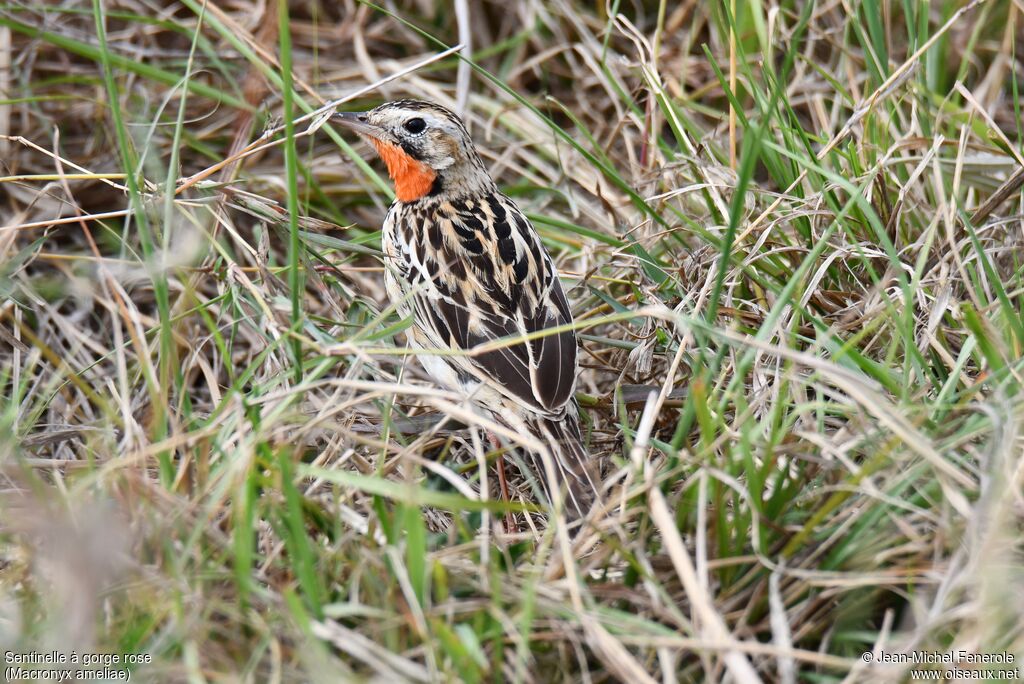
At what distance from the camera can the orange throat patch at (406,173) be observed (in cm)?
505

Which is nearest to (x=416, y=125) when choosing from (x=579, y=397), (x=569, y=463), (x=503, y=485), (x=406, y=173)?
(x=406, y=173)

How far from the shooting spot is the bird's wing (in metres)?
4.07

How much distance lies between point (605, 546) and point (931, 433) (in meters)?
1.00

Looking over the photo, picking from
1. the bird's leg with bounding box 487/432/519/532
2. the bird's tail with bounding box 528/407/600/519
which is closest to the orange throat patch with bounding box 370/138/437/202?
the bird's leg with bounding box 487/432/519/532

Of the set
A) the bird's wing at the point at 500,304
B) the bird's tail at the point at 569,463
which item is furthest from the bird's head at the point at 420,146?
the bird's tail at the point at 569,463

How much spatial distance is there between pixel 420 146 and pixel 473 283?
2.73 ft

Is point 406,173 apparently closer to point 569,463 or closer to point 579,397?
point 579,397

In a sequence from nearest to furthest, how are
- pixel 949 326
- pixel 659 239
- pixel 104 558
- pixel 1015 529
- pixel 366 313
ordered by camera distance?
1. pixel 104 558
2. pixel 1015 529
3. pixel 949 326
4. pixel 366 313
5. pixel 659 239

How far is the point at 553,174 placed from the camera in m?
6.08

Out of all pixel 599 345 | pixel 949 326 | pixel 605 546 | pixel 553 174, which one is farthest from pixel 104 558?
pixel 553 174

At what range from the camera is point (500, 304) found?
4445 millimetres

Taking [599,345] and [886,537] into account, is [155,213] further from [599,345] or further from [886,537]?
[886,537]

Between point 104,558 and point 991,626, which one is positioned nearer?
point 104,558

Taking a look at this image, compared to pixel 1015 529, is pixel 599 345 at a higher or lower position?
lower
